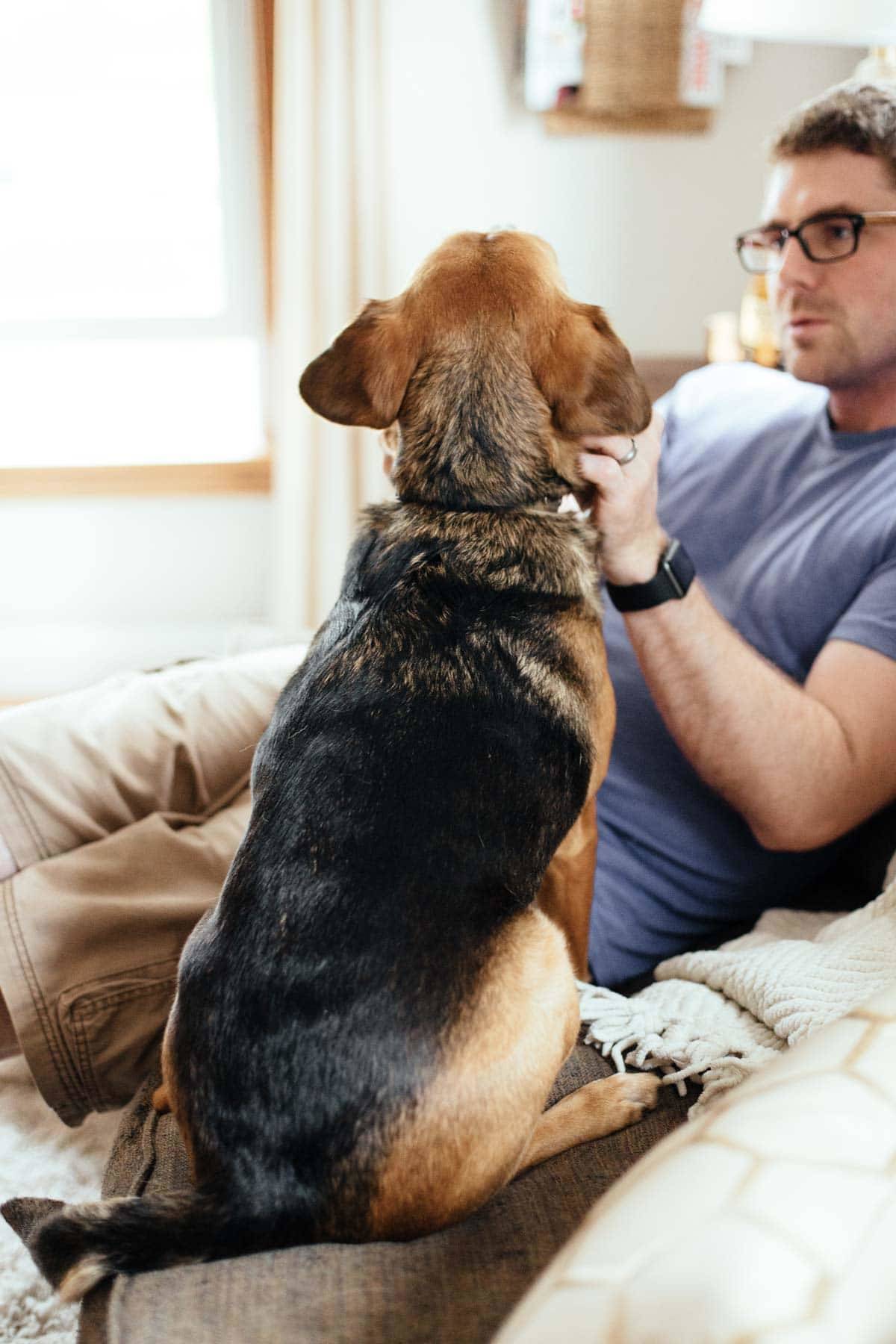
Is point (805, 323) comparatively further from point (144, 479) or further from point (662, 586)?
point (144, 479)

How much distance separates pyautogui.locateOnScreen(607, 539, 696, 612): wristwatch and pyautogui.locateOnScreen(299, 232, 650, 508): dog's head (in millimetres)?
169

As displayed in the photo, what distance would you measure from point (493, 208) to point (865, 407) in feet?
6.96

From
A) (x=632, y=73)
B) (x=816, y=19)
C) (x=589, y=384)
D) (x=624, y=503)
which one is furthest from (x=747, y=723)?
(x=632, y=73)

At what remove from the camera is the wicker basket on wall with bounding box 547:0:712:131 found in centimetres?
303

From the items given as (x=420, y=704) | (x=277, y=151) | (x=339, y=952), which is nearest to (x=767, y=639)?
(x=420, y=704)

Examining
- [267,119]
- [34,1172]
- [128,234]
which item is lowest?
[34,1172]

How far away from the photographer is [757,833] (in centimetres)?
143

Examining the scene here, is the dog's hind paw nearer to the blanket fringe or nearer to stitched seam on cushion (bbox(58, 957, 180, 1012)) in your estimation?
the blanket fringe

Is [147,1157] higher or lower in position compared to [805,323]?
lower

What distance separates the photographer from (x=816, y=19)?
2131 millimetres

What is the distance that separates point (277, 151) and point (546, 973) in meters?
2.90

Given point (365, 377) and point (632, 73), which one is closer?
point (365, 377)

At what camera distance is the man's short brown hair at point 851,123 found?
1.58 metres

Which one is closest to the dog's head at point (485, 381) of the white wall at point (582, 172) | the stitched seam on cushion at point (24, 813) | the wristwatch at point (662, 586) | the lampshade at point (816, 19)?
the wristwatch at point (662, 586)
